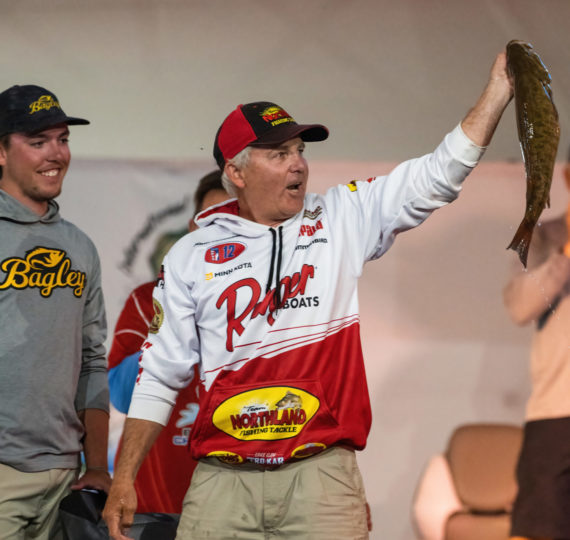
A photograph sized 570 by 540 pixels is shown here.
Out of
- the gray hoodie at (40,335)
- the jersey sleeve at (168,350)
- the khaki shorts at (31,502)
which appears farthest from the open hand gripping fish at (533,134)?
the khaki shorts at (31,502)

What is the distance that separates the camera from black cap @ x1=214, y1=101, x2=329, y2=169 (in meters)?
2.25

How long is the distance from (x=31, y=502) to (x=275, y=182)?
111 centimetres

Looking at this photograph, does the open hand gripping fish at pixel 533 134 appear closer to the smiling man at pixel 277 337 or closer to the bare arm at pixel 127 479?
the smiling man at pixel 277 337

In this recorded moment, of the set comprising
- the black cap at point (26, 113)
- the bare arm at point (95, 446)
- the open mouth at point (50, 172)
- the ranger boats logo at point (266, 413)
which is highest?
the black cap at point (26, 113)

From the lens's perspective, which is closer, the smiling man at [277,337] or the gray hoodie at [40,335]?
the smiling man at [277,337]

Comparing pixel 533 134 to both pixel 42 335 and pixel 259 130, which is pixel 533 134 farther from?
pixel 42 335

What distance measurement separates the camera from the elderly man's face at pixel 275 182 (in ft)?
7.31

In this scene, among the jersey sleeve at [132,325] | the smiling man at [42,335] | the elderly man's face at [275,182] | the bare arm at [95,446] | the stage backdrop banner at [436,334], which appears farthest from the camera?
the stage backdrop banner at [436,334]

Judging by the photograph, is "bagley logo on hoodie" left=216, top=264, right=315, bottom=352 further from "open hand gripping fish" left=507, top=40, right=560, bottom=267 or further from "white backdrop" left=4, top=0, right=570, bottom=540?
"white backdrop" left=4, top=0, right=570, bottom=540

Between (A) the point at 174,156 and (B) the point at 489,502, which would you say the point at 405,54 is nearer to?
(A) the point at 174,156

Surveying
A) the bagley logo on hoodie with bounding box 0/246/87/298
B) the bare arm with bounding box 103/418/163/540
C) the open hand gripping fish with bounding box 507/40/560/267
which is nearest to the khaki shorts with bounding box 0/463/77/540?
the bare arm with bounding box 103/418/163/540

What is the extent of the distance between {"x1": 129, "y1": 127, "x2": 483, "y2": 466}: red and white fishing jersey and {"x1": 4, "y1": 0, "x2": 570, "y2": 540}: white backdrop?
1238mm

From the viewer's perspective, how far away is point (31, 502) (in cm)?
238

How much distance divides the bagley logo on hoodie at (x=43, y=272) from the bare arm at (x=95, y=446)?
0.38 meters
